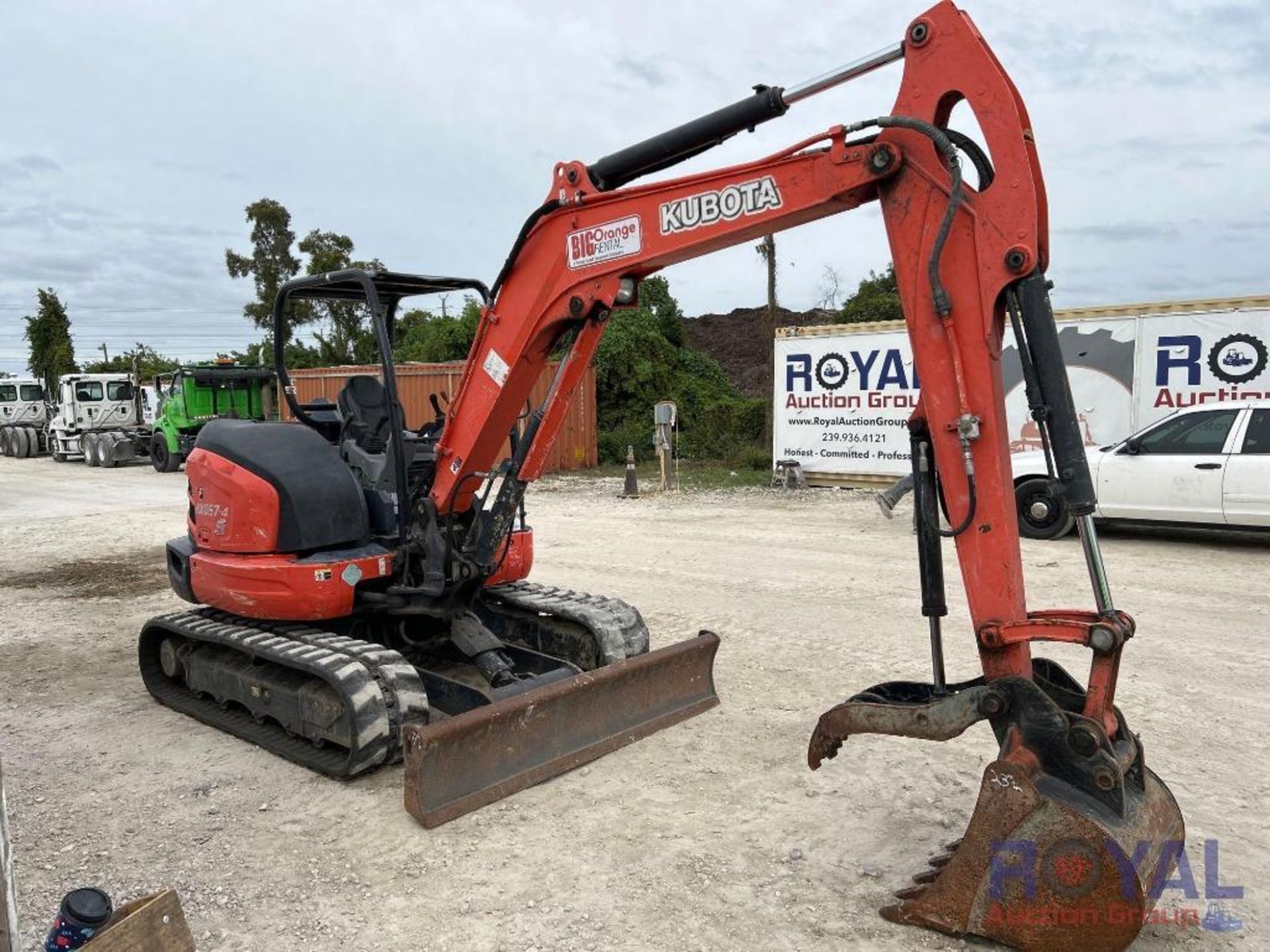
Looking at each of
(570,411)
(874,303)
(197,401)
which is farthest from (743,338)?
(197,401)

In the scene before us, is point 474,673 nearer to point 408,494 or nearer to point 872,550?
point 408,494

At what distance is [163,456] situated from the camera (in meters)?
24.1

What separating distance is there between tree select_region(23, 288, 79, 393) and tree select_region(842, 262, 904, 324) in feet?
121

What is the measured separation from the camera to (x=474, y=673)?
6.30 metres

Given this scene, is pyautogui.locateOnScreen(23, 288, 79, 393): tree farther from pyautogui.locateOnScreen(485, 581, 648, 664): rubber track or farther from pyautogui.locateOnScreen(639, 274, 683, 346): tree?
pyautogui.locateOnScreen(485, 581, 648, 664): rubber track

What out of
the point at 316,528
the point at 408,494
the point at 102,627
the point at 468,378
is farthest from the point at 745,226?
the point at 102,627

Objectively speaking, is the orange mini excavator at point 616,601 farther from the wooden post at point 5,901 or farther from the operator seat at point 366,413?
the wooden post at point 5,901

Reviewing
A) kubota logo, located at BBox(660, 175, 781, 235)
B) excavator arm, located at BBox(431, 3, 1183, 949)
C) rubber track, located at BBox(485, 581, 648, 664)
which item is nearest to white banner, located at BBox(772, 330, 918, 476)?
rubber track, located at BBox(485, 581, 648, 664)

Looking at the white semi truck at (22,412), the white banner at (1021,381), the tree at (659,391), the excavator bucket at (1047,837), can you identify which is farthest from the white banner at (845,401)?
the white semi truck at (22,412)

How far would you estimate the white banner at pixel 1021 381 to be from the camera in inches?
523

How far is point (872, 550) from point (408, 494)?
6504mm

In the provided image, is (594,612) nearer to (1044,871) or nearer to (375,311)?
(375,311)

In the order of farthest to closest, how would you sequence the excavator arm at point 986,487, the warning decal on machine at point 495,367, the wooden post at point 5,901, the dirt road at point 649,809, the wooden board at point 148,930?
the warning decal on machine at point 495,367 < the dirt road at point 649,809 < the excavator arm at point 986,487 < the wooden board at point 148,930 < the wooden post at point 5,901

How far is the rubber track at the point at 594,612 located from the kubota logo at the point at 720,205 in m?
2.46
